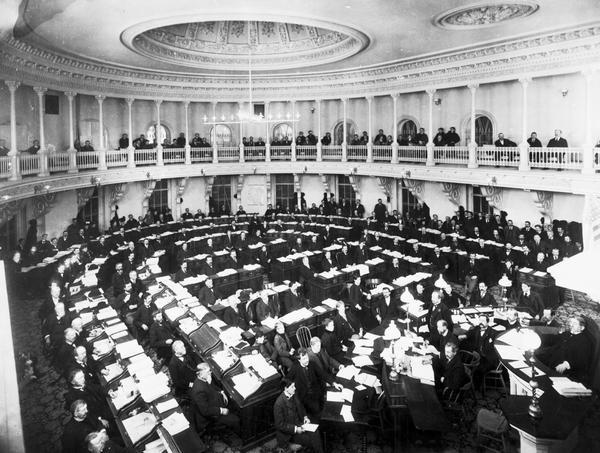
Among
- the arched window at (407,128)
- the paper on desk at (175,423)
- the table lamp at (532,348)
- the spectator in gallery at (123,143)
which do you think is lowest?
the paper on desk at (175,423)

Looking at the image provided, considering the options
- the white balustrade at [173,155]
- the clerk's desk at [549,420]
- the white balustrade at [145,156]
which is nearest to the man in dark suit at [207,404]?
the clerk's desk at [549,420]

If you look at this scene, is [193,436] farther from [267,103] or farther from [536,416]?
[267,103]

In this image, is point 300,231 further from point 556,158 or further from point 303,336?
point 303,336

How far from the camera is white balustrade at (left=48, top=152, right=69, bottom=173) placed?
17534 mm

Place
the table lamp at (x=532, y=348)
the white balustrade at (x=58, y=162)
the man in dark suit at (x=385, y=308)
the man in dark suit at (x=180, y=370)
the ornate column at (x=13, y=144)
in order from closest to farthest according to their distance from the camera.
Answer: the table lamp at (x=532, y=348) → the man in dark suit at (x=180, y=370) → the man in dark suit at (x=385, y=308) → the ornate column at (x=13, y=144) → the white balustrade at (x=58, y=162)

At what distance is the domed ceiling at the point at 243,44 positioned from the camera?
18078 millimetres

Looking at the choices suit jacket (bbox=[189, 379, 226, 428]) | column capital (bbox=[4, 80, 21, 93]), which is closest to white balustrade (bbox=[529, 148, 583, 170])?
suit jacket (bbox=[189, 379, 226, 428])

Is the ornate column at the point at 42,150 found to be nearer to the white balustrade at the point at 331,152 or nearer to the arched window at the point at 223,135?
the arched window at the point at 223,135

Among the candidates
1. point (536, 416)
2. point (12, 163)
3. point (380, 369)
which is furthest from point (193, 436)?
point (12, 163)

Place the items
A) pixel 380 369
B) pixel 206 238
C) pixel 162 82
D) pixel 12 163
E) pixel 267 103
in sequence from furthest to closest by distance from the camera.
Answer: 1. pixel 267 103
2. pixel 162 82
3. pixel 206 238
4. pixel 12 163
5. pixel 380 369

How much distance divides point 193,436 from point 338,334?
4.74 meters

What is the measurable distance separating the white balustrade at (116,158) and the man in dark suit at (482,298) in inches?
644

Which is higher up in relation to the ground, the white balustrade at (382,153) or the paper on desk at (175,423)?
the white balustrade at (382,153)

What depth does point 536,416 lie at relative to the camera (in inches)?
227
